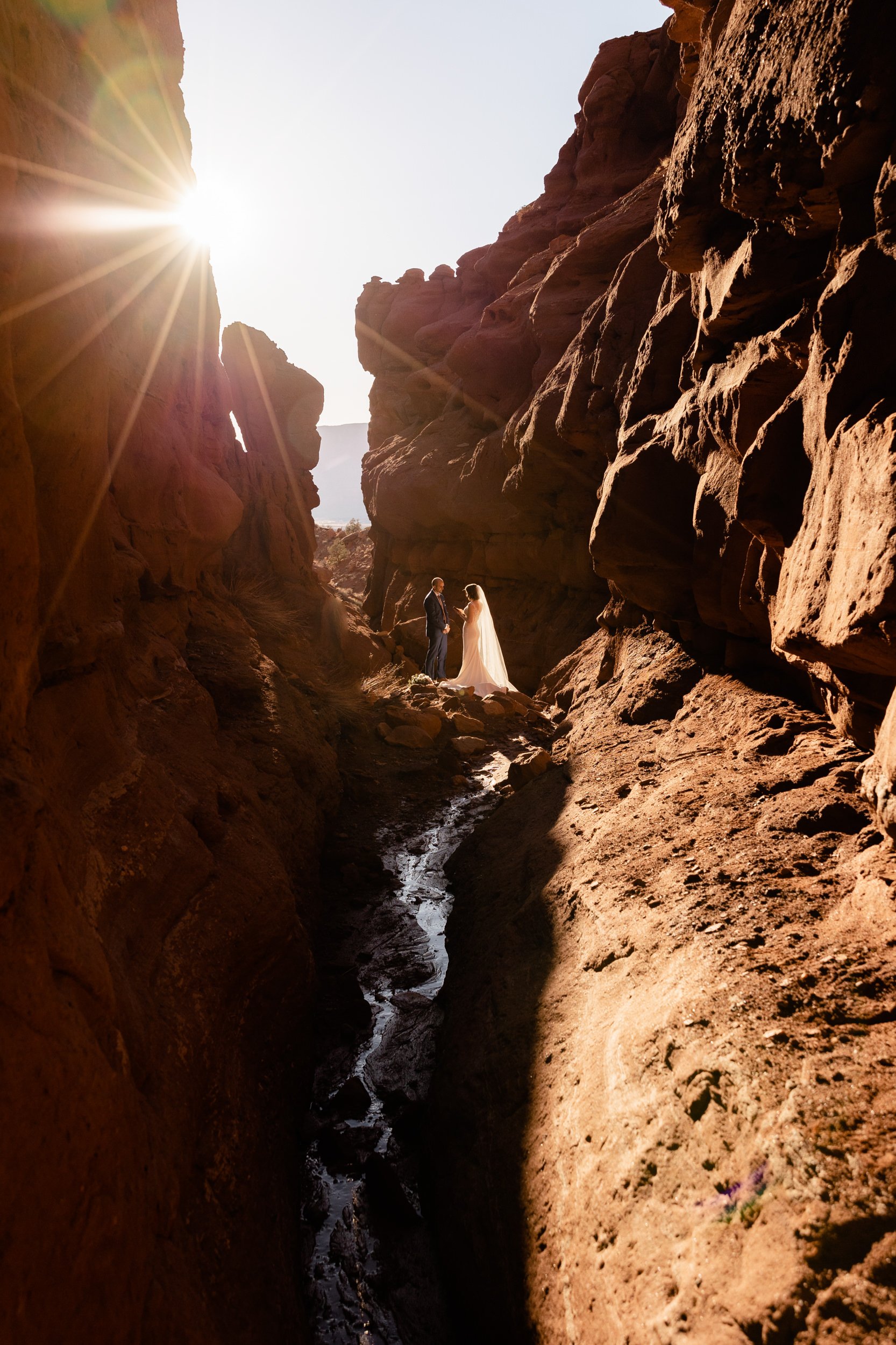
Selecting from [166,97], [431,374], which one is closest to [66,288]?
[166,97]

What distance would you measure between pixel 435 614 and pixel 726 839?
10.1 m

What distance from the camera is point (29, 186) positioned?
10.8ft

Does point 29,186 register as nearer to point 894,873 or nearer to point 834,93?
point 834,93

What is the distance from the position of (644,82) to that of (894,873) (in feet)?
59.3

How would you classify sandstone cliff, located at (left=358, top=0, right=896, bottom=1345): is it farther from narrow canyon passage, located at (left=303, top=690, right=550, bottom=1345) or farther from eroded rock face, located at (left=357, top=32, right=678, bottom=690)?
eroded rock face, located at (left=357, top=32, right=678, bottom=690)

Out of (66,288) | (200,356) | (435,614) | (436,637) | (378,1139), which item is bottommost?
(378,1139)

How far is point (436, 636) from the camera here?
13.5m

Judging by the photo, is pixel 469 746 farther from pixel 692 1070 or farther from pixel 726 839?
pixel 692 1070

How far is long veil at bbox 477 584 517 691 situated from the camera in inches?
483

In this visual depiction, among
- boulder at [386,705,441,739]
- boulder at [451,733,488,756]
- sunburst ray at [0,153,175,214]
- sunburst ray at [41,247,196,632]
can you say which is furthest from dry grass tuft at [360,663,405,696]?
sunburst ray at [0,153,175,214]

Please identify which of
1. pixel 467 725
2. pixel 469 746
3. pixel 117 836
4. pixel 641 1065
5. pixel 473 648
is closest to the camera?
pixel 641 1065

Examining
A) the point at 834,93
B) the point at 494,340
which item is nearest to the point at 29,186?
the point at 834,93

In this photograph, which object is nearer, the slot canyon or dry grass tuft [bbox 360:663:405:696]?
the slot canyon

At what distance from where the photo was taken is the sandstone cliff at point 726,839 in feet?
6.97
